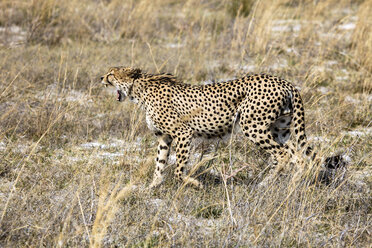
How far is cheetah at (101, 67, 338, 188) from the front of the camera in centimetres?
405

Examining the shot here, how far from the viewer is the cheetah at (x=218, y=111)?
4.05 m

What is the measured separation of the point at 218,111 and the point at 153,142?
1.12 metres

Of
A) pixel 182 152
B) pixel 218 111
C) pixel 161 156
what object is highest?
pixel 218 111

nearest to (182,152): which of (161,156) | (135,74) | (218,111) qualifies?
(161,156)

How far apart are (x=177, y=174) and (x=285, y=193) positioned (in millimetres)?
951

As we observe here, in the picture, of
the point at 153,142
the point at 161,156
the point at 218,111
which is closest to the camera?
the point at 218,111

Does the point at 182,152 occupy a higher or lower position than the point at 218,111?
lower

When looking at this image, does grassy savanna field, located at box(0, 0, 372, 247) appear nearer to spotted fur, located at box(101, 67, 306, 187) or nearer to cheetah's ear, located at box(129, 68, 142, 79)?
spotted fur, located at box(101, 67, 306, 187)

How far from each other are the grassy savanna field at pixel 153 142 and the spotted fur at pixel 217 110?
17 centimetres

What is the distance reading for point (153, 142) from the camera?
16.7ft

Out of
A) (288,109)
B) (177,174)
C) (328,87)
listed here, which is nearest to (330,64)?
(328,87)

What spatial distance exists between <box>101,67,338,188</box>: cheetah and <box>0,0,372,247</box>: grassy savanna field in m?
0.15

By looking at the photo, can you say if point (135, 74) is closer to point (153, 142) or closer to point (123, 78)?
point (123, 78)

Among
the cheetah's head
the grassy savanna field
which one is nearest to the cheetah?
the cheetah's head
